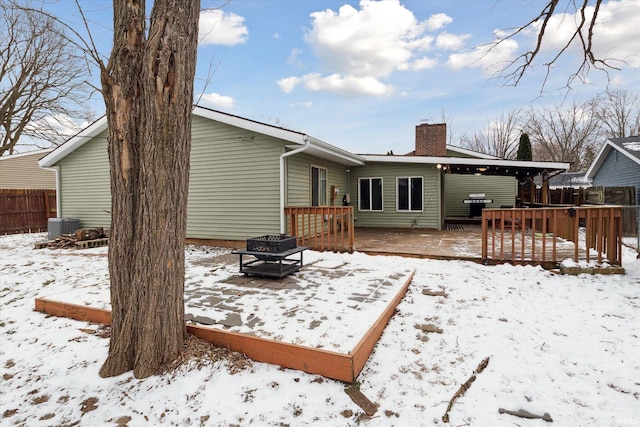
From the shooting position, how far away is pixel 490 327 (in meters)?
3.37

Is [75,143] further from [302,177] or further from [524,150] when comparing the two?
[524,150]

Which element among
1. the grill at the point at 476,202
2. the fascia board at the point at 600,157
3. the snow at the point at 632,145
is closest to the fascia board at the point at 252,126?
the grill at the point at 476,202

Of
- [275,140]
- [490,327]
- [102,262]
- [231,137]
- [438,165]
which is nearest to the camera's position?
[490,327]

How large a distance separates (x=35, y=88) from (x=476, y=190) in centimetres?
2255

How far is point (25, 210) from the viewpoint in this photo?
12570 millimetres

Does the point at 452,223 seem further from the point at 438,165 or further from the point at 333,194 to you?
the point at 333,194

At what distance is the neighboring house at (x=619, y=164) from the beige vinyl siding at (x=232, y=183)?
497 inches

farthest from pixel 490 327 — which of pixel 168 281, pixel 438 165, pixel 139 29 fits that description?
pixel 438 165

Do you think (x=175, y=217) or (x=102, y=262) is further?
(x=102, y=262)

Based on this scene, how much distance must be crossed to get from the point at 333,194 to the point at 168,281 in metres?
8.27

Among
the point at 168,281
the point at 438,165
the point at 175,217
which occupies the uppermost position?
the point at 438,165

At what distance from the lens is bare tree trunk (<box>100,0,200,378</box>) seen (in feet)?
Result: 8.04

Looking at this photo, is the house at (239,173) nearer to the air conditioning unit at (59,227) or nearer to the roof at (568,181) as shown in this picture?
the air conditioning unit at (59,227)

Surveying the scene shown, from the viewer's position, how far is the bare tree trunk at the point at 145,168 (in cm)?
245
